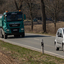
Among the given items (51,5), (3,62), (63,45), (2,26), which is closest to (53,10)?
(51,5)

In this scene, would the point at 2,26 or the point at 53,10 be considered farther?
the point at 53,10

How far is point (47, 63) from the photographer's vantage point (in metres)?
9.66

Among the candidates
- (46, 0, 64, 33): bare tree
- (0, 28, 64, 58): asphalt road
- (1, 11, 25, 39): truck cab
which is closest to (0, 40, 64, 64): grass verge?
(0, 28, 64, 58): asphalt road

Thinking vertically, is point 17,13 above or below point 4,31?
above

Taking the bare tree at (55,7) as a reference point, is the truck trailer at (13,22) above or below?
below

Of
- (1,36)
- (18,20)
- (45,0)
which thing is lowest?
(1,36)

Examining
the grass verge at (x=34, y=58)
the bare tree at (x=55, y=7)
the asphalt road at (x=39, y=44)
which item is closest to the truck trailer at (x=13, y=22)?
the asphalt road at (x=39, y=44)

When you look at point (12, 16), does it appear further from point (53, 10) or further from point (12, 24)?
point (53, 10)

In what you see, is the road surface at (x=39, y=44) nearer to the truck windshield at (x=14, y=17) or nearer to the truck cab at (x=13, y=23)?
the truck cab at (x=13, y=23)

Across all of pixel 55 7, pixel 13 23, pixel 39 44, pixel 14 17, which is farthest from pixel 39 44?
pixel 55 7

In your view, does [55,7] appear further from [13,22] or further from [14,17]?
[13,22]

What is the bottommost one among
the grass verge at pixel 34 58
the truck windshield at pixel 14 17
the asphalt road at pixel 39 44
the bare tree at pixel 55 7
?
the asphalt road at pixel 39 44

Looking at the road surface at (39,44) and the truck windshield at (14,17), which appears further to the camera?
the truck windshield at (14,17)

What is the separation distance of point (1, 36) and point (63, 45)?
1687 cm
